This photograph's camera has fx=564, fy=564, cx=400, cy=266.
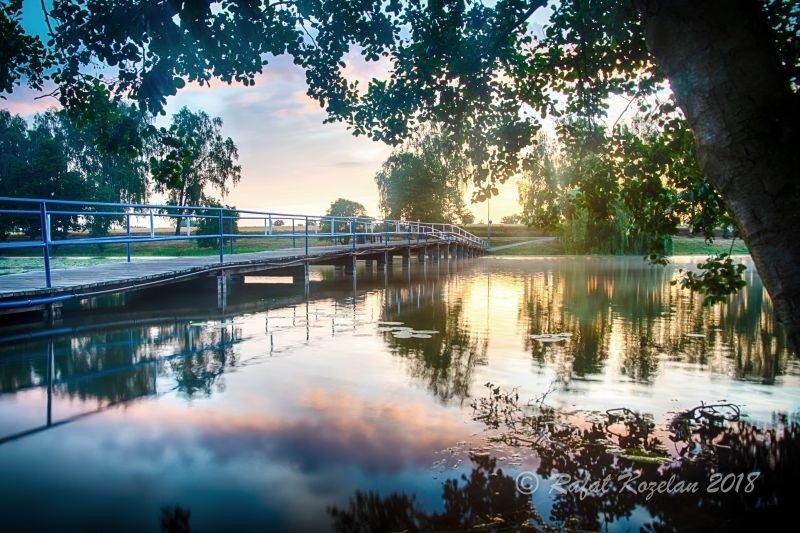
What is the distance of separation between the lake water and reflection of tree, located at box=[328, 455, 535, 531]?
1cm

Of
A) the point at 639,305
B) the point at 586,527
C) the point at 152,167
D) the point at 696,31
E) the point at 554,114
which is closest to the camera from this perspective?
the point at 696,31

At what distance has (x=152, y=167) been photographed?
191 inches

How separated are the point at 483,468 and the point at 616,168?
4329 millimetres

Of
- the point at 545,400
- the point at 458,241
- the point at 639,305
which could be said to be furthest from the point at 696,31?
the point at 458,241

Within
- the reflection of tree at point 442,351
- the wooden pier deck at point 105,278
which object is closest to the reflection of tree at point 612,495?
the reflection of tree at point 442,351

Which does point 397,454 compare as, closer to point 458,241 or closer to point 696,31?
point 696,31

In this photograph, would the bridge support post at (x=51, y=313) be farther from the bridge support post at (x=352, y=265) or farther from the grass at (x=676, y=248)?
the grass at (x=676, y=248)

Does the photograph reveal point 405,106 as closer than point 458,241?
Yes

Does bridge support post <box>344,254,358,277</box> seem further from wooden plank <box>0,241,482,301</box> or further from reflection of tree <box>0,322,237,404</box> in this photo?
reflection of tree <box>0,322,237,404</box>

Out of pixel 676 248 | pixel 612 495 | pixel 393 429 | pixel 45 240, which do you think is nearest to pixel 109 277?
pixel 45 240

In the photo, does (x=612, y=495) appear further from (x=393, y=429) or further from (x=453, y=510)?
(x=393, y=429)

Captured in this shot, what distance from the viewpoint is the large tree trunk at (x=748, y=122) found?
6.97 feet

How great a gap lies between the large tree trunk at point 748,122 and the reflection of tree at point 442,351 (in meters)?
2.90

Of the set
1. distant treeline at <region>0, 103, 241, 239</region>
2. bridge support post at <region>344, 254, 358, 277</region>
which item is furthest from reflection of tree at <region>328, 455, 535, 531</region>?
distant treeline at <region>0, 103, 241, 239</region>
